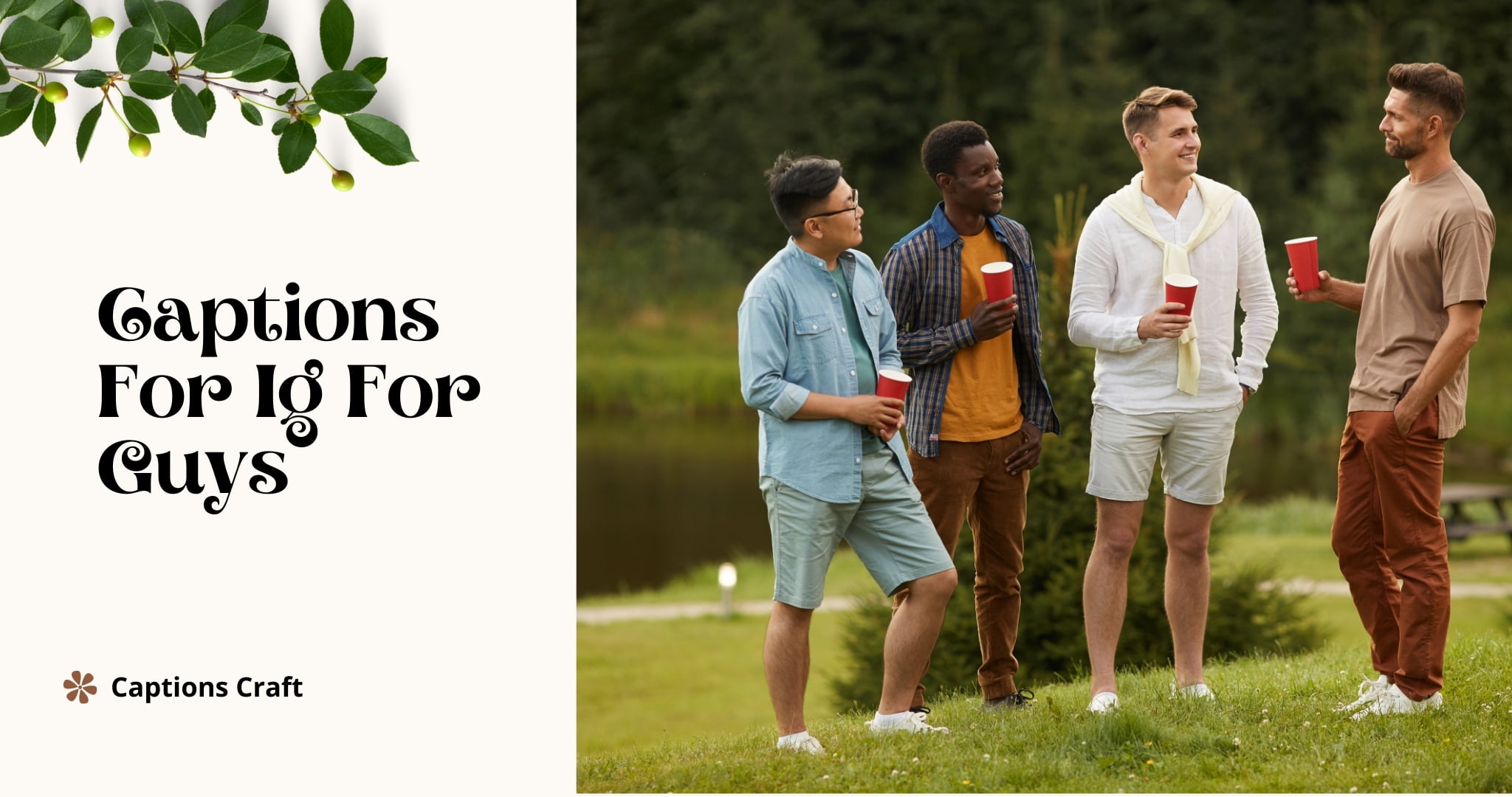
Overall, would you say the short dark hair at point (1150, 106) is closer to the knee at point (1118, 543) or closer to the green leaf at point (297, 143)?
the knee at point (1118, 543)

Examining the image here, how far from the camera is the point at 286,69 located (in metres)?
3.86

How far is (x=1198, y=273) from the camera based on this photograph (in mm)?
4258

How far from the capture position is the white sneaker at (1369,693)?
14.1ft

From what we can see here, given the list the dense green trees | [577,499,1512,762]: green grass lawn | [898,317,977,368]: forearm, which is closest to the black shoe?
[898,317,977,368]: forearm

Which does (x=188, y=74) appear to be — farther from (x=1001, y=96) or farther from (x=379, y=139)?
(x=1001, y=96)

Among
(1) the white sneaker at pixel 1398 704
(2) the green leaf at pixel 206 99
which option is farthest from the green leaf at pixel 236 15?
(1) the white sneaker at pixel 1398 704

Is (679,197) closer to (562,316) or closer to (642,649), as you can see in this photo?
(642,649)

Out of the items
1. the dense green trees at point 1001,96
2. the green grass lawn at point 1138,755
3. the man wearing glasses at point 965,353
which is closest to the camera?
the green grass lawn at point 1138,755

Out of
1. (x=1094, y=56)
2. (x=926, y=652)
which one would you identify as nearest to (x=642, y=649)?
(x=926, y=652)

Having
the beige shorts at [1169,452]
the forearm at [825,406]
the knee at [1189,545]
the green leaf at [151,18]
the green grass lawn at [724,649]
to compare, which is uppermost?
the green leaf at [151,18]

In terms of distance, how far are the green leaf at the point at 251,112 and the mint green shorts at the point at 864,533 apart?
162 centimetres

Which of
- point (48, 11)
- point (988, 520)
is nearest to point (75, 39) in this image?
point (48, 11)

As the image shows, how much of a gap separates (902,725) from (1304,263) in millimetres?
1709

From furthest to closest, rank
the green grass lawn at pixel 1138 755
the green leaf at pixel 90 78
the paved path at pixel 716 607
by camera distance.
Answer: the paved path at pixel 716 607 < the green leaf at pixel 90 78 < the green grass lawn at pixel 1138 755
